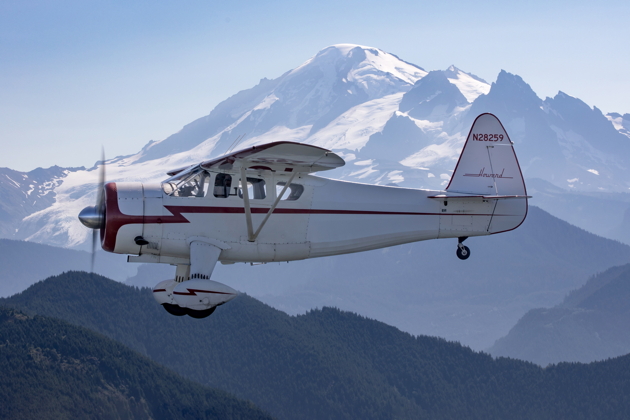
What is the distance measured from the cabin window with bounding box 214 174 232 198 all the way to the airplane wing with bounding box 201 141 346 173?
0.34 metres

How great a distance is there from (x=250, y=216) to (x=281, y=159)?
6.33 ft

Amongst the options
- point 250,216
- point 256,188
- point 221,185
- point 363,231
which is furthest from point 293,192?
point 363,231

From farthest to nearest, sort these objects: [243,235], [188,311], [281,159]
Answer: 1. [243,235]
2. [188,311]
3. [281,159]

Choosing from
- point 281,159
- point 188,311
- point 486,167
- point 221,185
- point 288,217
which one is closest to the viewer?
point 281,159

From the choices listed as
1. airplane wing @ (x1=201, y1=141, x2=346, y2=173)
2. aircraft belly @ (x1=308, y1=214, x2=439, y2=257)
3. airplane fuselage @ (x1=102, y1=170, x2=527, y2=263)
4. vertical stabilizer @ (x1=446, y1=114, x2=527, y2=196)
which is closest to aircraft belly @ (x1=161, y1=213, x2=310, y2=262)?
airplane fuselage @ (x1=102, y1=170, x2=527, y2=263)

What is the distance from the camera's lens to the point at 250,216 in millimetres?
19344

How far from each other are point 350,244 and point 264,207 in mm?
3052

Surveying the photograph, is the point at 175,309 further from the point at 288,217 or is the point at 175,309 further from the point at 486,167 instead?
the point at 486,167

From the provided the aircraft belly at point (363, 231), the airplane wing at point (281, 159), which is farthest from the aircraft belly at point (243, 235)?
the airplane wing at point (281, 159)

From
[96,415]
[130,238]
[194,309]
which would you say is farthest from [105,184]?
[96,415]

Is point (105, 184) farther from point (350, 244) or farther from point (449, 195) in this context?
point (449, 195)

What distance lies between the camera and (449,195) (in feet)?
74.1

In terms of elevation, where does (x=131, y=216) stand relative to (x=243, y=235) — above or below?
above

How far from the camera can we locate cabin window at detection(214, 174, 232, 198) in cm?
1939
